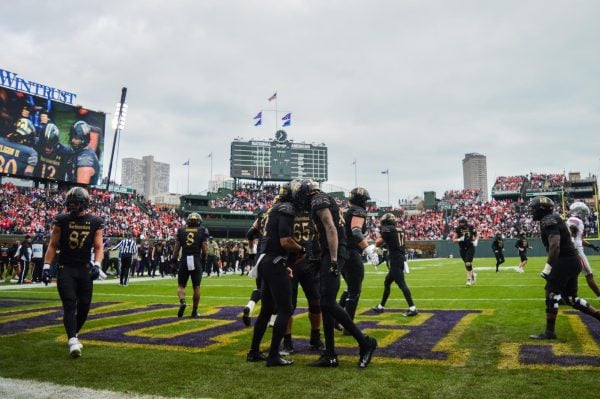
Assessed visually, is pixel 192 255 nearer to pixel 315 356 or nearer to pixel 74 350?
pixel 74 350

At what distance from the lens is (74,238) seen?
255 inches

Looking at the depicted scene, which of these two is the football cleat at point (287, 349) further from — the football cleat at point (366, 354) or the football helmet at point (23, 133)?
the football helmet at point (23, 133)

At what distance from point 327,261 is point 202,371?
75.9 inches

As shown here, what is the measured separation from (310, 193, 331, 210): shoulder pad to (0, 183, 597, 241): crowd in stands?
112ft

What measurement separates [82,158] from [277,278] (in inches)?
1814

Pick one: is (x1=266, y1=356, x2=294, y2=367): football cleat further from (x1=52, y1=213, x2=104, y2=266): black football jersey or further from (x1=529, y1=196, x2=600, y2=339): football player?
(x1=529, y1=196, x2=600, y2=339): football player

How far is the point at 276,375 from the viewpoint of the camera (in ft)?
16.6

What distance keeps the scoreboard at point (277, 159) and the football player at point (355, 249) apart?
61470 mm

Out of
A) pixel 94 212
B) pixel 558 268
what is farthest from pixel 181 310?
pixel 94 212

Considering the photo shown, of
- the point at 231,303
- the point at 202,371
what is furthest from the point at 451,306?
the point at 202,371

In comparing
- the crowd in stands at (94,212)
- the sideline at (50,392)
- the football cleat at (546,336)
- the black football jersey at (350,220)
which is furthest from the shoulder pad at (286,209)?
the crowd in stands at (94,212)

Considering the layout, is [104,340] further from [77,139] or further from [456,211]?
[456,211]

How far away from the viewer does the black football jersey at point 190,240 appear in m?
9.84

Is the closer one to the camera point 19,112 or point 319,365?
point 319,365
